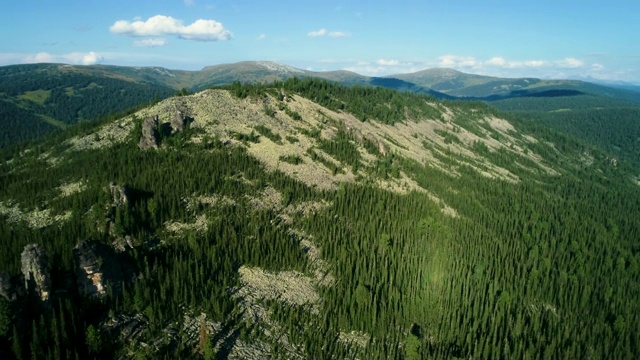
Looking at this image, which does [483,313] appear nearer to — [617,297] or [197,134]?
[617,297]

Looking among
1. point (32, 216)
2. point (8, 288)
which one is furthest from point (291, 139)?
point (8, 288)

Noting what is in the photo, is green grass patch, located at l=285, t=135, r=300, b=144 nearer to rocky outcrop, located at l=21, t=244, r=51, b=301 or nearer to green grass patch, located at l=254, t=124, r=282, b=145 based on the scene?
green grass patch, located at l=254, t=124, r=282, b=145

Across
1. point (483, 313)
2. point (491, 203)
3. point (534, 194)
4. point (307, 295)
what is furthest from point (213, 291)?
point (534, 194)

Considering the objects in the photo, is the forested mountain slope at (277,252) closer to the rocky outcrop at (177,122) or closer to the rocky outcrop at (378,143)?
the rocky outcrop at (378,143)

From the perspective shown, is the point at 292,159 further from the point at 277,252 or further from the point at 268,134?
the point at 277,252

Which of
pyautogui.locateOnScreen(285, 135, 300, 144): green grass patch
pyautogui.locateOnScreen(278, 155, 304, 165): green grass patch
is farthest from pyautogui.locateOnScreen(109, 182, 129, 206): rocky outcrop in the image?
pyautogui.locateOnScreen(285, 135, 300, 144): green grass patch
